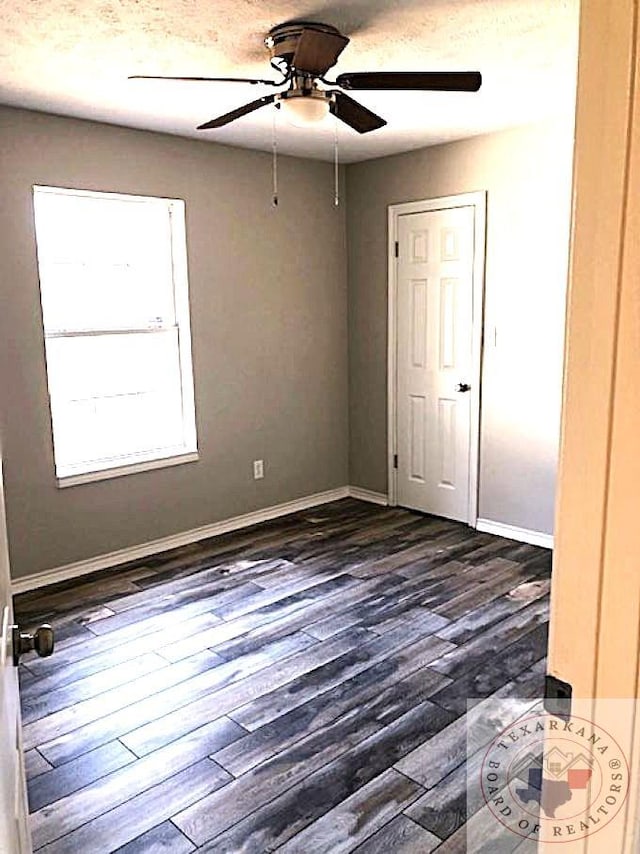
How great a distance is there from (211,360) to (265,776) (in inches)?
106

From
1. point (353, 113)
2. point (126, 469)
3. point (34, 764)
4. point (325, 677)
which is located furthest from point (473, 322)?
point (34, 764)

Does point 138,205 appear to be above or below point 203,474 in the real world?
above

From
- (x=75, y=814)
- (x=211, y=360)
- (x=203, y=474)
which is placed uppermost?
(x=211, y=360)

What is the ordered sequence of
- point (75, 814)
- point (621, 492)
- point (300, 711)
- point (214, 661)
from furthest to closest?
point (214, 661), point (300, 711), point (75, 814), point (621, 492)

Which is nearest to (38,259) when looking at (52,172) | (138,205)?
(52,172)

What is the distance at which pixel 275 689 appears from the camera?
2662mm

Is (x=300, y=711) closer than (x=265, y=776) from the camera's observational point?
No

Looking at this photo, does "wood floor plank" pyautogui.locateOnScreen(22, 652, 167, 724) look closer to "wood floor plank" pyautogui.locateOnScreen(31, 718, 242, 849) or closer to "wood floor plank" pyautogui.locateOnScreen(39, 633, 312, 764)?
"wood floor plank" pyautogui.locateOnScreen(39, 633, 312, 764)

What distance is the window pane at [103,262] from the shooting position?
3.64 meters

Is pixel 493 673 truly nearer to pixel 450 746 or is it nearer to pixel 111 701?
pixel 450 746

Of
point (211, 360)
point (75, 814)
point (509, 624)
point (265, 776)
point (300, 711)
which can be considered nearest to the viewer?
point (75, 814)

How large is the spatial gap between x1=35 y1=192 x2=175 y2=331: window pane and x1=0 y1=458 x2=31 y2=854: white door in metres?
2.76

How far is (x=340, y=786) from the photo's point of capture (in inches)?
83.4

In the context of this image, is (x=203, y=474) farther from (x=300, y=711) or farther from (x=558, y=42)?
(x=558, y=42)
